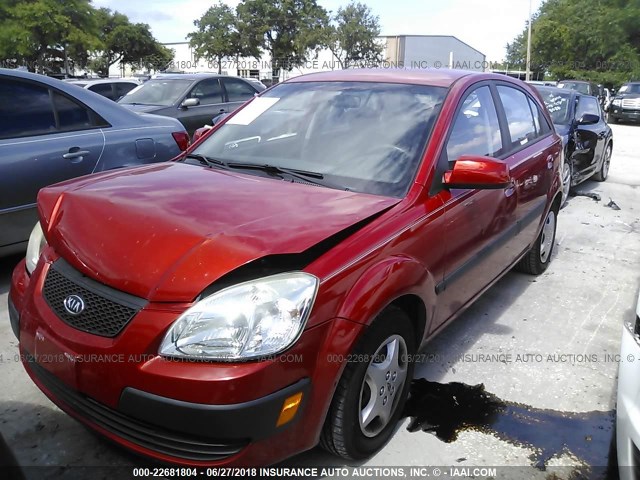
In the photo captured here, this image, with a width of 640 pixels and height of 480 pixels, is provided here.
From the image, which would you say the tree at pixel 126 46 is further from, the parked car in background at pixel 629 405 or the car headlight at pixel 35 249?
the parked car in background at pixel 629 405

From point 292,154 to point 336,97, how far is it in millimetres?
508

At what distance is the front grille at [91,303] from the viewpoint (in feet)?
6.25

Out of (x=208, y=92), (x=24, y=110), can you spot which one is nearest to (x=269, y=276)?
(x=24, y=110)

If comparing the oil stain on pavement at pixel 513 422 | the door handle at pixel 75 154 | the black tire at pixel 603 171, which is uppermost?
the door handle at pixel 75 154

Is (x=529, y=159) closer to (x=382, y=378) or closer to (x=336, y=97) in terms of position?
(x=336, y=97)

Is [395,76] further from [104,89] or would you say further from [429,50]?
[429,50]

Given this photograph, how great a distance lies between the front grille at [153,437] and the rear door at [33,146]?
2324 millimetres

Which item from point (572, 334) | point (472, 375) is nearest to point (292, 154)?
point (472, 375)

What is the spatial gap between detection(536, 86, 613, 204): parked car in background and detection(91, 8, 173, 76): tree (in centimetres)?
4696

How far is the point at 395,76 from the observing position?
328cm

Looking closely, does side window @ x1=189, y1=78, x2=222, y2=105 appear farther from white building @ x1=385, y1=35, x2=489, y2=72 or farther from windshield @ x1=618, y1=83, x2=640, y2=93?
white building @ x1=385, y1=35, x2=489, y2=72

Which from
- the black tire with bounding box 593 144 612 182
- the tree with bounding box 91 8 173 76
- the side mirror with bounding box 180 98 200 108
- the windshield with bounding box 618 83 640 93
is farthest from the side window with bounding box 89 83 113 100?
the tree with bounding box 91 8 173 76

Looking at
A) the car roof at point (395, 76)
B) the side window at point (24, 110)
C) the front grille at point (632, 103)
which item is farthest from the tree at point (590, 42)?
the side window at point (24, 110)

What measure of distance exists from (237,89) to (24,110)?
6.31 meters
